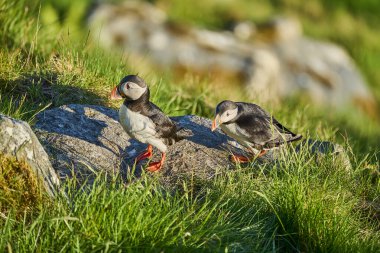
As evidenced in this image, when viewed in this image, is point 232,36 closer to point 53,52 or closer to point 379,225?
point 53,52

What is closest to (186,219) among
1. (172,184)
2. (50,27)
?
(172,184)

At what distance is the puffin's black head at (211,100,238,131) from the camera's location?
17.9ft

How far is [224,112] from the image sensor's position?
547 centimetres

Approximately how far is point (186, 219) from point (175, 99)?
11.8ft

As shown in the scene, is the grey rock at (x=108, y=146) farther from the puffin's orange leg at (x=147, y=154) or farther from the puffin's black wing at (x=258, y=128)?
the puffin's black wing at (x=258, y=128)

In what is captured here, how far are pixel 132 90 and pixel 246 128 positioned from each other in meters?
0.98

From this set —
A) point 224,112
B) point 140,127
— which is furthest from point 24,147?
point 224,112

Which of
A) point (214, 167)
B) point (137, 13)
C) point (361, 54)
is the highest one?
point (214, 167)

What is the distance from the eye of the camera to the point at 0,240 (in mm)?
3826

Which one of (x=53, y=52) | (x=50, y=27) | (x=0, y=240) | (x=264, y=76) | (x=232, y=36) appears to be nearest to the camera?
(x=0, y=240)

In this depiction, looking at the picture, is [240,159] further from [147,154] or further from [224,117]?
[147,154]

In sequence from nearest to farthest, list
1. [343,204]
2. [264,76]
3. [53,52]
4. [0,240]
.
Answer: [0,240] → [343,204] → [53,52] → [264,76]

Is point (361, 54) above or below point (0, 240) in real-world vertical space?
below

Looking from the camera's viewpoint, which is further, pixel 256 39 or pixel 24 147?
pixel 256 39
